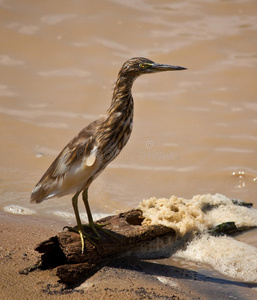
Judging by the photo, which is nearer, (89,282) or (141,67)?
(89,282)

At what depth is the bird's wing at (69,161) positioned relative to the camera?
12.8ft

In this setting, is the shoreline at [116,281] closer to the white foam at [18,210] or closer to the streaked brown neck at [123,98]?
the white foam at [18,210]

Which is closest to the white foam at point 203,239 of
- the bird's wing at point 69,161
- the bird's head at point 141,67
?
the bird's wing at point 69,161

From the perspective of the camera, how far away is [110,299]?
3340mm

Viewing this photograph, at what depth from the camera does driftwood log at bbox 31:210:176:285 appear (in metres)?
3.57

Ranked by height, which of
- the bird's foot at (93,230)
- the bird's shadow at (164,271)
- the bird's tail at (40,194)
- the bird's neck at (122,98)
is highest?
the bird's neck at (122,98)

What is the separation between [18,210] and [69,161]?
1374 mm

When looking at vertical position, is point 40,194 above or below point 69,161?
below

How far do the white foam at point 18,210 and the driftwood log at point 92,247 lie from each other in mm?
1097

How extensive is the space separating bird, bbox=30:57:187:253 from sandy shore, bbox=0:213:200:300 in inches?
14.0

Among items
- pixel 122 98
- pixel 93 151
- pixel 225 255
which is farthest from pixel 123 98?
pixel 225 255

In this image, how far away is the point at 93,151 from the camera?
12.8ft

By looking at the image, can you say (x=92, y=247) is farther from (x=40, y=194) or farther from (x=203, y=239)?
(x=203, y=239)

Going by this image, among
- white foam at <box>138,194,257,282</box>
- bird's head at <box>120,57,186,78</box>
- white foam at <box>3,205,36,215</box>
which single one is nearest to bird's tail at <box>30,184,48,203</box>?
white foam at <box>138,194,257,282</box>
